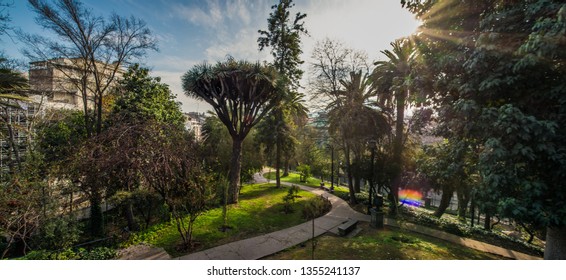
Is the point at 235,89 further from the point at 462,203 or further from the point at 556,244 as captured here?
the point at 462,203

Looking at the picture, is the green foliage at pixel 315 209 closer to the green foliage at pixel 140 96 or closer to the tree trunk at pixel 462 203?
the green foliage at pixel 140 96

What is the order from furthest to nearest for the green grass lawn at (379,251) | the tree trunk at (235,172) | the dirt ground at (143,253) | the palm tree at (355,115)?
the palm tree at (355,115) < the tree trunk at (235,172) < the dirt ground at (143,253) < the green grass lawn at (379,251)

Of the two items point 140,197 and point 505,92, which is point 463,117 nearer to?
point 505,92

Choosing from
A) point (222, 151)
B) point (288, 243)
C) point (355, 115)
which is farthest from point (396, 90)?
point (222, 151)

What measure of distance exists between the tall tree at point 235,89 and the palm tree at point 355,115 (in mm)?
5046

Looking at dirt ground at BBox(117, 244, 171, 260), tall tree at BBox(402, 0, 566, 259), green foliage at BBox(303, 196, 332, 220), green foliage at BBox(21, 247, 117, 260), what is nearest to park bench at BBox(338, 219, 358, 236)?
green foliage at BBox(303, 196, 332, 220)

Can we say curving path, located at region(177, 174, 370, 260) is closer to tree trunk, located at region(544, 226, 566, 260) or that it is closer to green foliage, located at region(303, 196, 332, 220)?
green foliage, located at region(303, 196, 332, 220)

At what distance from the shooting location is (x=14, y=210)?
5457mm

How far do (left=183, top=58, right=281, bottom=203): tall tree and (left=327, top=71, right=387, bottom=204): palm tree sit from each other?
5046 millimetres

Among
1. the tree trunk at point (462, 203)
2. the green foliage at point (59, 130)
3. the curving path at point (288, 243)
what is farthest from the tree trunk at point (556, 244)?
the green foliage at point (59, 130)

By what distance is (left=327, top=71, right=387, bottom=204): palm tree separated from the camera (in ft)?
45.9

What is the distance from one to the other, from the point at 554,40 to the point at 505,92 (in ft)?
5.23

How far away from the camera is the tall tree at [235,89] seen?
11547mm

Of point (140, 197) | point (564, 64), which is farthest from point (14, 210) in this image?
point (564, 64)
